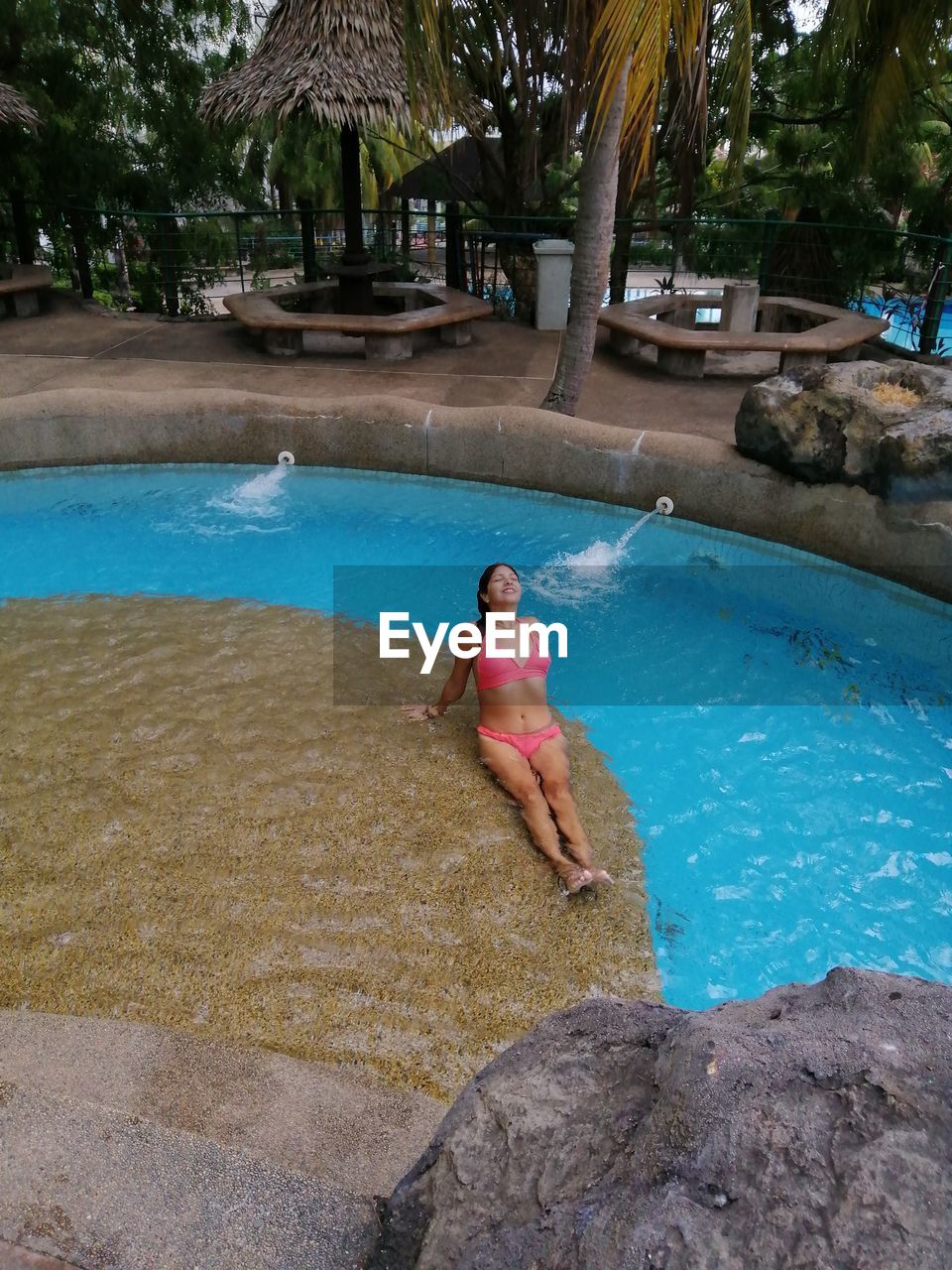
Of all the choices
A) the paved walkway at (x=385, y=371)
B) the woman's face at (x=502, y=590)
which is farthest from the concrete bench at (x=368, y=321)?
the woman's face at (x=502, y=590)

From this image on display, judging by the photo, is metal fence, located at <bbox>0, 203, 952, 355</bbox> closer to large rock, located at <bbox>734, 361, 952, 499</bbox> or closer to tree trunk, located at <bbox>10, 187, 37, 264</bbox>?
tree trunk, located at <bbox>10, 187, 37, 264</bbox>

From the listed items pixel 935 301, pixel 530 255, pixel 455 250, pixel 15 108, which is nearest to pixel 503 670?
pixel 935 301

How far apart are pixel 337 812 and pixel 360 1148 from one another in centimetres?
219

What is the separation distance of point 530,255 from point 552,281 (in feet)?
4.49

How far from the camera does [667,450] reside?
7664 millimetres

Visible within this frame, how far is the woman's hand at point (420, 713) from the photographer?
A: 17.4ft

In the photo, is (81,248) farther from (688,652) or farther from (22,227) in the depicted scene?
(688,652)

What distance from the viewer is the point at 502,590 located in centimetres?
483

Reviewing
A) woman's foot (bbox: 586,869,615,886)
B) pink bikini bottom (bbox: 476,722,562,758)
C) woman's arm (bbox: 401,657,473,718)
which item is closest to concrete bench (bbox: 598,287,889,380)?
woman's arm (bbox: 401,657,473,718)

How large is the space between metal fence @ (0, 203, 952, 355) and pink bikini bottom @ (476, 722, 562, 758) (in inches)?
349

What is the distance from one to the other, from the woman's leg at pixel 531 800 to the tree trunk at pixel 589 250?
502 cm

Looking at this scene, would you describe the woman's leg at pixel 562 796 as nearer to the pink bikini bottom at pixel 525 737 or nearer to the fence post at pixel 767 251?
the pink bikini bottom at pixel 525 737

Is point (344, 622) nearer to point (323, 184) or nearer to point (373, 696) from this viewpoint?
point (373, 696)

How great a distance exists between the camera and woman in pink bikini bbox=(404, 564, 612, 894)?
4470 millimetres
